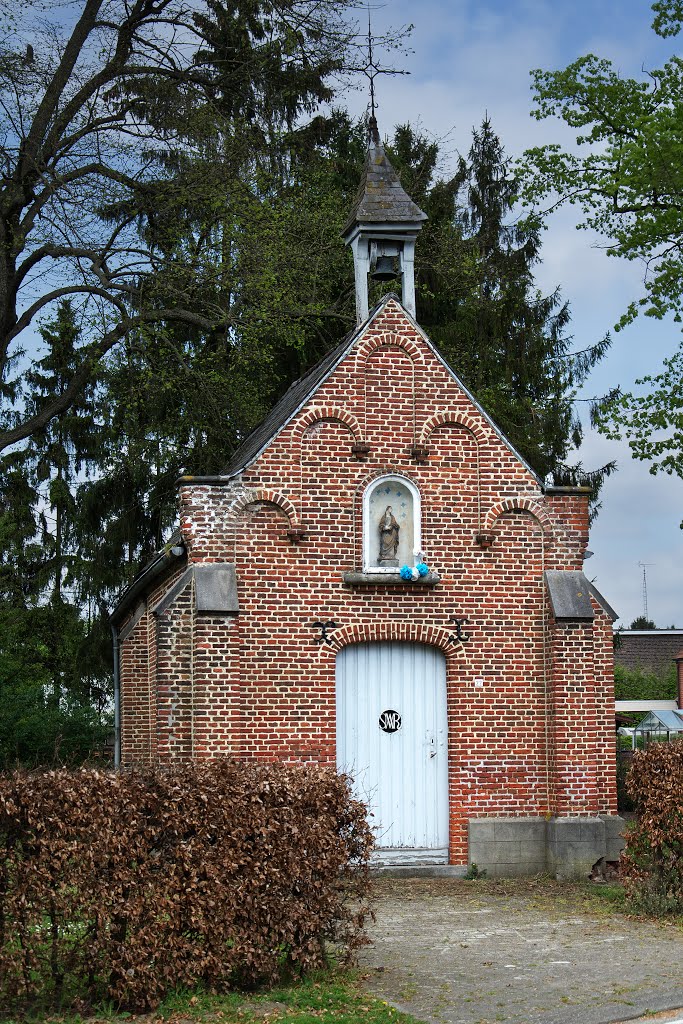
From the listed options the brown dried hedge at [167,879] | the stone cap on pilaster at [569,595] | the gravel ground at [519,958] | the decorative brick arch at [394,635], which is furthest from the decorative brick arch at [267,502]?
the brown dried hedge at [167,879]

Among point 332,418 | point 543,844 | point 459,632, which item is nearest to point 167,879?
point 459,632

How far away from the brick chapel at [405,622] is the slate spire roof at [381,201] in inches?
53.8

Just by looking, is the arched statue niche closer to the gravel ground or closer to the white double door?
the white double door

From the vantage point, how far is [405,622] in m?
15.2

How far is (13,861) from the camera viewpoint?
802cm

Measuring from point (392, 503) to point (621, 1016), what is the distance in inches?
320

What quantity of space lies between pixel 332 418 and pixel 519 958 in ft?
23.9

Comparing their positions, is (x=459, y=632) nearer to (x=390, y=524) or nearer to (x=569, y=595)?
(x=569, y=595)

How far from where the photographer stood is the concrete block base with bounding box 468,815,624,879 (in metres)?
14.8

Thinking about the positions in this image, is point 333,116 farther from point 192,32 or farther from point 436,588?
point 436,588

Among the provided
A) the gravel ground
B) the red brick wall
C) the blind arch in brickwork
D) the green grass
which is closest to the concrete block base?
the red brick wall

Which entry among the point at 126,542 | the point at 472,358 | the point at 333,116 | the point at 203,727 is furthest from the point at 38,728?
the point at 333,116

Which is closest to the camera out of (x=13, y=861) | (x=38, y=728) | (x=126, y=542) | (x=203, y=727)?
(x=13, y=861)

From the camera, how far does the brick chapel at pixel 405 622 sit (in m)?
14.7
